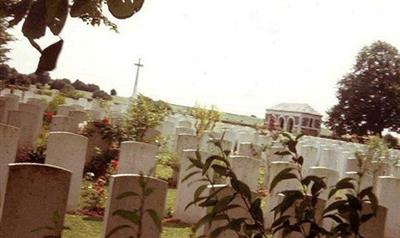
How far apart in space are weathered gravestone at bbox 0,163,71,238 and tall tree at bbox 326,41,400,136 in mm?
44595

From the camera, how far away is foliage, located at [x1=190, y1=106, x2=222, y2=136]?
13.4 meters

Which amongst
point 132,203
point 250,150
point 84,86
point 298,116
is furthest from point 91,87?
point 132,203

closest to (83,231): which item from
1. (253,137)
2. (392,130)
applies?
(253,137)

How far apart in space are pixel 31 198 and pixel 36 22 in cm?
177

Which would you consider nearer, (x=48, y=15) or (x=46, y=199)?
(x=48, y=15)

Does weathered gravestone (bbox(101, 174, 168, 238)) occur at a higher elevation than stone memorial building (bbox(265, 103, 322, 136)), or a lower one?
lower

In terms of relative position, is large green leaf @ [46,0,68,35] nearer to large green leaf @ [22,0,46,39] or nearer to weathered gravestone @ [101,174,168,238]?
large green leaf @ [22,0,46,39]

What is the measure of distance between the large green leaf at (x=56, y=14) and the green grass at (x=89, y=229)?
4364 millimetres

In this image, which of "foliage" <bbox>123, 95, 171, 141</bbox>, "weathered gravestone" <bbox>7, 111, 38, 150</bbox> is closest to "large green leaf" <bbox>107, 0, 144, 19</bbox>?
"weathered gravestone" <bbox>7, 111, 38, 150</bbox>

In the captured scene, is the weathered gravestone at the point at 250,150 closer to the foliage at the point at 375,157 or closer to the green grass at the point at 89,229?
the foliage at the point at 375,157

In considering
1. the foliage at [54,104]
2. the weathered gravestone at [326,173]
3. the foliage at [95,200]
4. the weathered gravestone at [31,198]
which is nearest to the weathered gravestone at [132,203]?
the weathered gravestone at [31,198]

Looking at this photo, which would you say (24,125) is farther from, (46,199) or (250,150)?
(46,199)

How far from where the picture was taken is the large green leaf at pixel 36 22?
894 millimetres

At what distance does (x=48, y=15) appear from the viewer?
913mm
